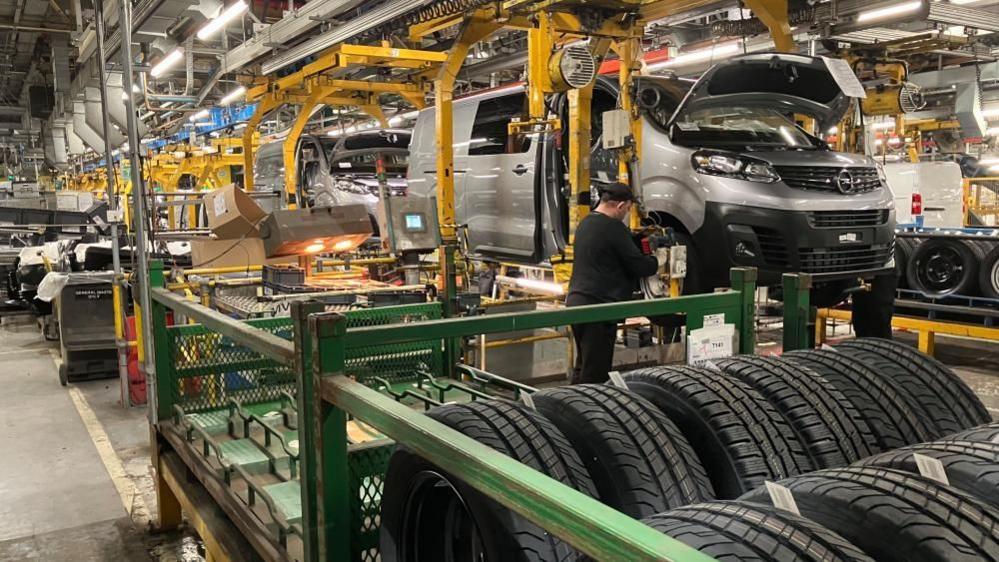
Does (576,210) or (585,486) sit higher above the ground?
(576,210)

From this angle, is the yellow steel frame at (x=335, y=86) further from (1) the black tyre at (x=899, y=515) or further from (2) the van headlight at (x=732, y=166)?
(1) the black tyre at (x=899, y=515)

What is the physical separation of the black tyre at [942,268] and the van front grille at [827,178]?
7.43 ft

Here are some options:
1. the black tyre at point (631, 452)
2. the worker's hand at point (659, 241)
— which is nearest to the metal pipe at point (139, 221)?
the black tyre at point (631, 452)

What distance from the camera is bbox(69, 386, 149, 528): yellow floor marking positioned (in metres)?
4.36

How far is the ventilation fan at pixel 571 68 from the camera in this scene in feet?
18.3

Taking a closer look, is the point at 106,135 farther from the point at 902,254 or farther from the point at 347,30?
the point at 902,254

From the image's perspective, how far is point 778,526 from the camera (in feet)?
4.60

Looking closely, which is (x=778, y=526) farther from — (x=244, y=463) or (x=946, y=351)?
(x=946, y=351)

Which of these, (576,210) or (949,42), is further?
(949,42)

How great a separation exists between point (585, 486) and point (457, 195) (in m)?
6.40

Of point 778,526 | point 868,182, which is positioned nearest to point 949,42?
point 868,182

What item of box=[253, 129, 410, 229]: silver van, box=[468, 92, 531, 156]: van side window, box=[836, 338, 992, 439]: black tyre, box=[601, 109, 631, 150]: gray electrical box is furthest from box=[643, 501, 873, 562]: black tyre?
box=[253, 129, 410, 229]: silver van

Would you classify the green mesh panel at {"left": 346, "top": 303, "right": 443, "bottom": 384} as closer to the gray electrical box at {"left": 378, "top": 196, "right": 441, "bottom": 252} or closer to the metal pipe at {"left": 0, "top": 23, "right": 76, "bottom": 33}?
the gray electrical box at {"left": 378, "top": 196, "right": 441, "bottom": 252}

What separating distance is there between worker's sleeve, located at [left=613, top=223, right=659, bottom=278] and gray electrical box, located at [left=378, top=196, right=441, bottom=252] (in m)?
2.31
